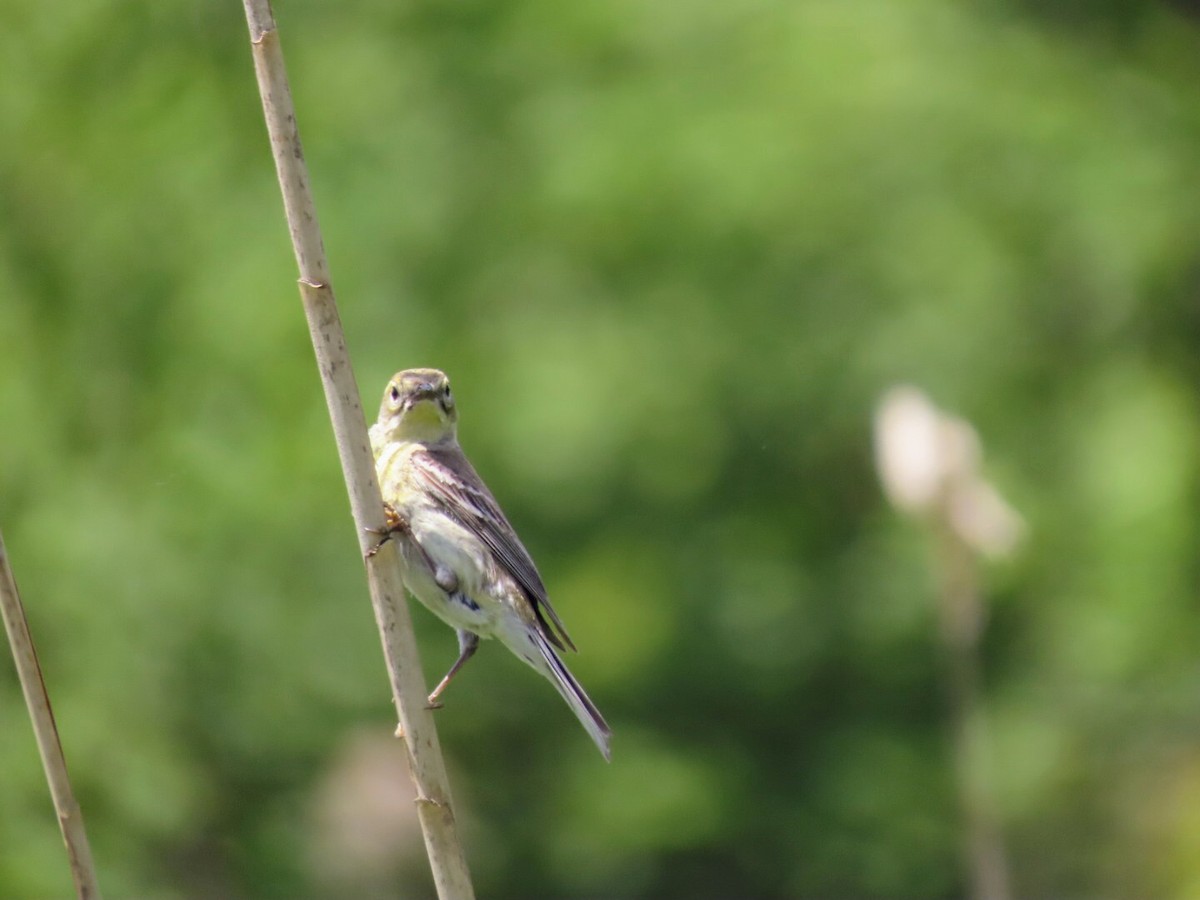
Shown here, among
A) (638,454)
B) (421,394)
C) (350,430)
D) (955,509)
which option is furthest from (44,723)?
(638,454)

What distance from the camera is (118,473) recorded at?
5.82 m

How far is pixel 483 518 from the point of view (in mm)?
3779

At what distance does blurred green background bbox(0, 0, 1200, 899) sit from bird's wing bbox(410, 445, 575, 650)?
1.44 m

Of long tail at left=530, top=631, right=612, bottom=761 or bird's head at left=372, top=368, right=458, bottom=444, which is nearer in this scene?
long tail at left=530, top=631, right=612, bottom=761

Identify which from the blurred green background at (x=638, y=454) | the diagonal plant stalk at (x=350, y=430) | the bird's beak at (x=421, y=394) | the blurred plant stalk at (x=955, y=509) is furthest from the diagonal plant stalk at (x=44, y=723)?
the blurred green background at (x=638, y=454)

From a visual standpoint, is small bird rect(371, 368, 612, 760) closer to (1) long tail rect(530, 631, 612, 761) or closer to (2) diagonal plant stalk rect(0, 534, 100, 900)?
(1) long tail rect(530, 631, 612, 761)

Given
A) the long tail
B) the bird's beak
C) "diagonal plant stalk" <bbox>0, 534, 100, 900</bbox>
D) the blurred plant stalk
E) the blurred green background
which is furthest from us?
the blurred green background

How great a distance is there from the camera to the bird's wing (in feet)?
12.3

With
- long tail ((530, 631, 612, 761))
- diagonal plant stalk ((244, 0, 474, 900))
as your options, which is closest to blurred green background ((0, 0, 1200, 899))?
long tail ((530, 631, 612, 761))

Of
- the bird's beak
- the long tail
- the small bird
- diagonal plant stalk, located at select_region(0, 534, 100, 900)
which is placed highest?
the bird's beak

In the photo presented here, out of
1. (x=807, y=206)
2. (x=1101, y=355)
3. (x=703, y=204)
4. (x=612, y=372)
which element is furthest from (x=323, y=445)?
(x=1101, y=355)

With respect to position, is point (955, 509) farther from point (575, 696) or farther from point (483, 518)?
point (483, 518)

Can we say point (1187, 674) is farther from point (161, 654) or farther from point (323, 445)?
point (161, 654)

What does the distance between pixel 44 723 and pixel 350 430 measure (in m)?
0.58
